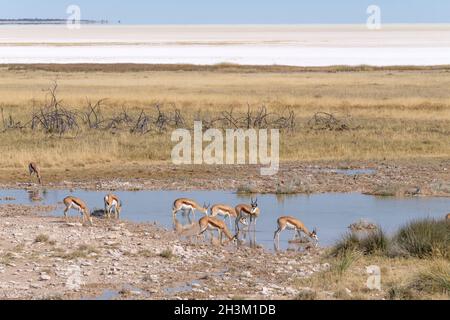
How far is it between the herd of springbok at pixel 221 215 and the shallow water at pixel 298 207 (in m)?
0.27

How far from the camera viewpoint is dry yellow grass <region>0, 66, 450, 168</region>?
84.9 ft

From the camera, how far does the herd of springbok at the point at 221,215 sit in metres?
14.8

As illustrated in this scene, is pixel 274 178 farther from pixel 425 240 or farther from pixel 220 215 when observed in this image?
pixel 425 240

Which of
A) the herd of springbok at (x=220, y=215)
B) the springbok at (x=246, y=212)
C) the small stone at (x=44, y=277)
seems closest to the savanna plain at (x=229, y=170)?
the small stone at (x=44, y=277)

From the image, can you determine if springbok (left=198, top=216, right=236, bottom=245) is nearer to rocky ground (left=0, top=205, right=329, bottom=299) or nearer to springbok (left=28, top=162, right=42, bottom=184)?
rocky ground (left=0, top=205, right=329, bottom=299)

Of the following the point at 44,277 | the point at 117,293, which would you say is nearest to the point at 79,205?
the point at 44,277

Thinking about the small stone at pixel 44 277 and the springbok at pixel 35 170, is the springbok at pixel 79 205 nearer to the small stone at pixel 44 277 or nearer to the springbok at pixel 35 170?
the small stone at pixel 44 277

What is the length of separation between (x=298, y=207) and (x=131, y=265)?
5927 mm

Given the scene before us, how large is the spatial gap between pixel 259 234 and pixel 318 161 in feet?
30.1

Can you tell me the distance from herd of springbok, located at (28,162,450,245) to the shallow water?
10.4 inches

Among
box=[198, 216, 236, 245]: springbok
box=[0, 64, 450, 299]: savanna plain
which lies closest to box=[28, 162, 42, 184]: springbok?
box=[0, 64, 450, 299]: savanna plain

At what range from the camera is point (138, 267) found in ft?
42.8

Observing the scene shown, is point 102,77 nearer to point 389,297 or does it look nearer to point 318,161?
point 318,161

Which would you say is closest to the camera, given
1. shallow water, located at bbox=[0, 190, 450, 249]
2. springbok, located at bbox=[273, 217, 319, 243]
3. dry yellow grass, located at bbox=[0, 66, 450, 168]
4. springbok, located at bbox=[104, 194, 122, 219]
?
springbok, located at bbox=[273, 217, 319, 243]
